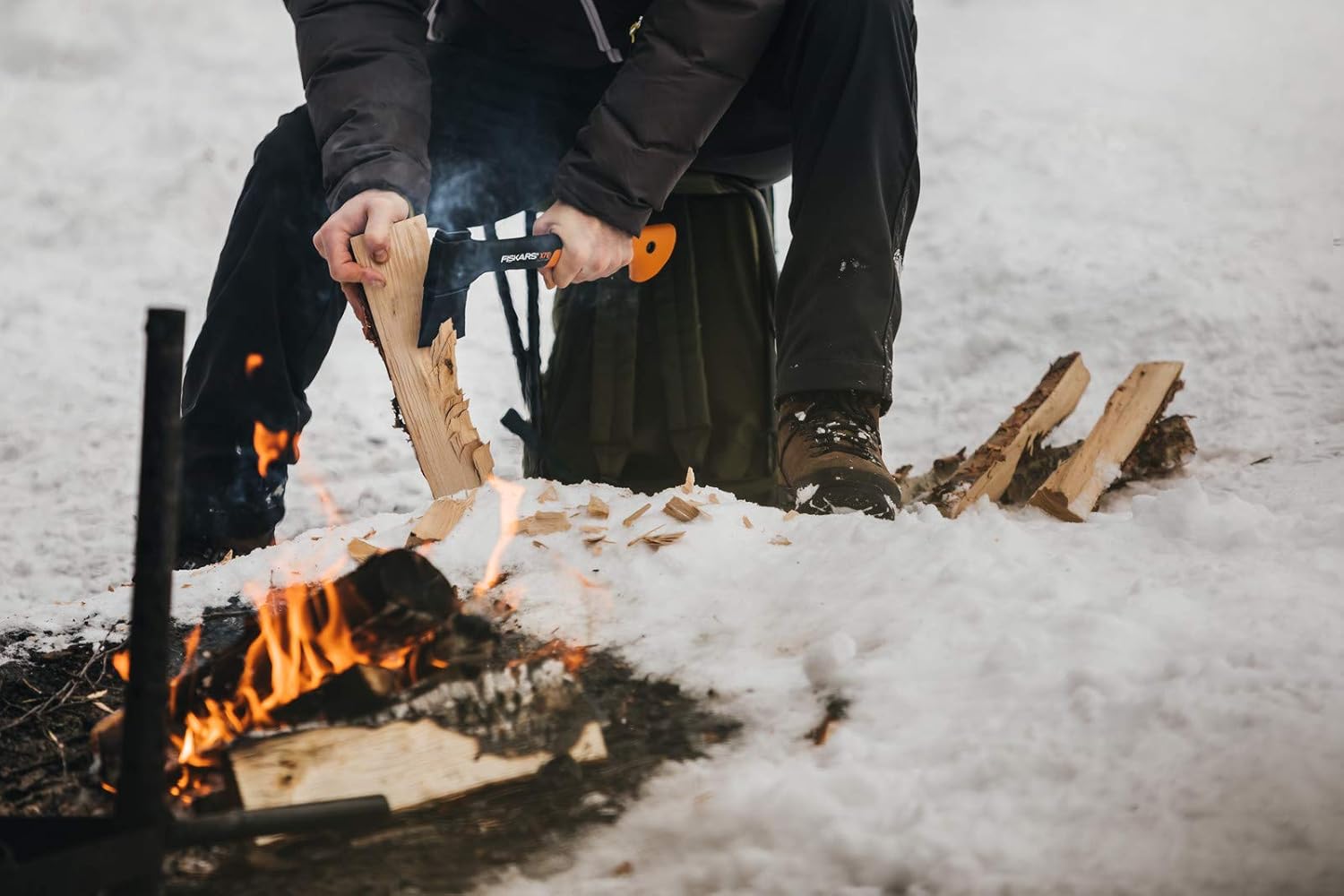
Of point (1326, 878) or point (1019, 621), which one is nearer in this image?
point (1326, 878)

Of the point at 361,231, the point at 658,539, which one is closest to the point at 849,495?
the point at 658,539

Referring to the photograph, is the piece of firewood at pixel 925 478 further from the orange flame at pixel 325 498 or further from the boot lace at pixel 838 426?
the orange flame at pixel 325 498

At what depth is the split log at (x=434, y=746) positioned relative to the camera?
1177mm

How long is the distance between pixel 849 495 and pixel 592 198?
0.78m

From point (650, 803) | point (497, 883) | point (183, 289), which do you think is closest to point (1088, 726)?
point (650, 803)

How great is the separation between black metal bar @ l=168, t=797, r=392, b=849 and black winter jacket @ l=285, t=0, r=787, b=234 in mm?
1331

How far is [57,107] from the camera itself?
5.54 meters

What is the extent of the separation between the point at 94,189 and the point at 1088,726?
5024 mm

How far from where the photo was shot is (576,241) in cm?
212

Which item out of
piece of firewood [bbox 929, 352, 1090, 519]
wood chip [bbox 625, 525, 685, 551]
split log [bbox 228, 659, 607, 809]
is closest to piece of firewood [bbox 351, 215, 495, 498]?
wood chip [bbox 625, 525, 685, 551]

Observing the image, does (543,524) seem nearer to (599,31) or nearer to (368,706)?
(368,706)

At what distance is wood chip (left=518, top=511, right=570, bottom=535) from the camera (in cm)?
200

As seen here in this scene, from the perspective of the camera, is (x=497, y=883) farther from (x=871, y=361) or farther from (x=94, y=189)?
(x=94, y=189)

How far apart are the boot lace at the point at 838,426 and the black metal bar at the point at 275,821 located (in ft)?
3.94
